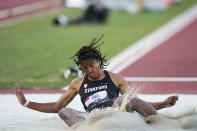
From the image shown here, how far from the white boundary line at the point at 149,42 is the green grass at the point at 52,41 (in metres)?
0.34

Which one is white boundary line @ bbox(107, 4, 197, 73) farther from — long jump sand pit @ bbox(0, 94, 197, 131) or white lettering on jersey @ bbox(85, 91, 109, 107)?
white lettering on jersey @ bbox(85, 91, 109, 107)

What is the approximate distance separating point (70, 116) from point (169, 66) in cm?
579

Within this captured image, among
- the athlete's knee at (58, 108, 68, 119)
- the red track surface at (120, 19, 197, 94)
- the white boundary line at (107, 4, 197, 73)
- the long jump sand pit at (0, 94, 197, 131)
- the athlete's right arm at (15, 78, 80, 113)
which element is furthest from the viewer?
the white boundary line at (107, 4, 197, 73)

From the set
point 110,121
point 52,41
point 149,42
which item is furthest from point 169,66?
point 52,41

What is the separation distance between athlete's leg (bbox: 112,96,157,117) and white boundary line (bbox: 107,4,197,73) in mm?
5157

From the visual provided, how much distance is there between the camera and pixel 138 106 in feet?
19.3

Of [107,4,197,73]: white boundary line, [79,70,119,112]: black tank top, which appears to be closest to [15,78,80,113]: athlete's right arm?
[79,70,119,112]: black tank top

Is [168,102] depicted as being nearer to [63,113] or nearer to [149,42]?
[63,113]

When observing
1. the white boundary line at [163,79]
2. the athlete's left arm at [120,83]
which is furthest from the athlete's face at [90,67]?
the white boundary line at [163,79]

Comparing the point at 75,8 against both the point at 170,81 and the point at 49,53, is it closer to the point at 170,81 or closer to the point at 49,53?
the point at 49,53

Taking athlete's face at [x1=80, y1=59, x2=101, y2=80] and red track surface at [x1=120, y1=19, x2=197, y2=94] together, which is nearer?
athlete's face at [x1=80, y1=59, x2=101, y2=80]

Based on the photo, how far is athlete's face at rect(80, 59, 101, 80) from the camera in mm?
6098

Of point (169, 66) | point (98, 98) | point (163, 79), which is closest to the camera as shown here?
point (98, 98)

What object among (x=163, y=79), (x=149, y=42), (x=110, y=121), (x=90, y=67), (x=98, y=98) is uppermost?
(x=149, y=42)
